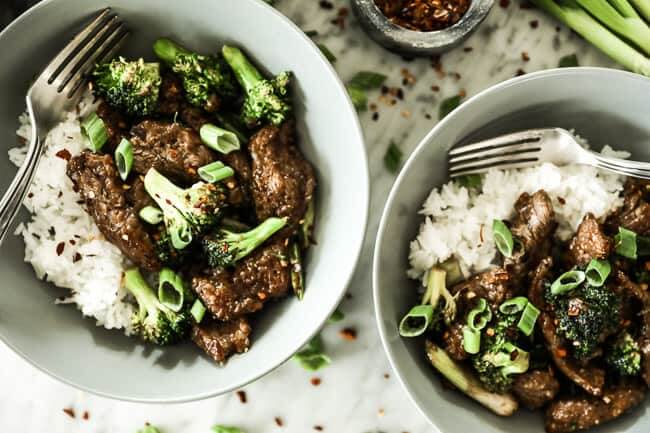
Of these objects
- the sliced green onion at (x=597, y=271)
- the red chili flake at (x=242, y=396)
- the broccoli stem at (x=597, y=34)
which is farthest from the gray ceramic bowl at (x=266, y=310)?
the broccoli stem at (x=597, y=34)

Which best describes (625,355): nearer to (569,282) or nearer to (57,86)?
(569,282)

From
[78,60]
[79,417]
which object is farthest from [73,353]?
[78,60]

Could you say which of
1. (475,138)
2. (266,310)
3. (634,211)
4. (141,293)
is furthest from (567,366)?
(141,293)

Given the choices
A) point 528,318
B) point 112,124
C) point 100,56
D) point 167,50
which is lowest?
point 528,318

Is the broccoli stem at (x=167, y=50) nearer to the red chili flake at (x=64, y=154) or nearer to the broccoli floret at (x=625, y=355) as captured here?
the red chili flake at (x=64, y=154)

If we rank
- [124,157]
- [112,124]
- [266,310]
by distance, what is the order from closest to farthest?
[124,157] < [112,124] < [266,310]

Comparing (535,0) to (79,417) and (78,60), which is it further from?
(79,417)

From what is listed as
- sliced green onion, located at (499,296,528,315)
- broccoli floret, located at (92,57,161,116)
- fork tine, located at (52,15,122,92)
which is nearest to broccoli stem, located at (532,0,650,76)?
sliced green onion, located at (499,296,528,315)
